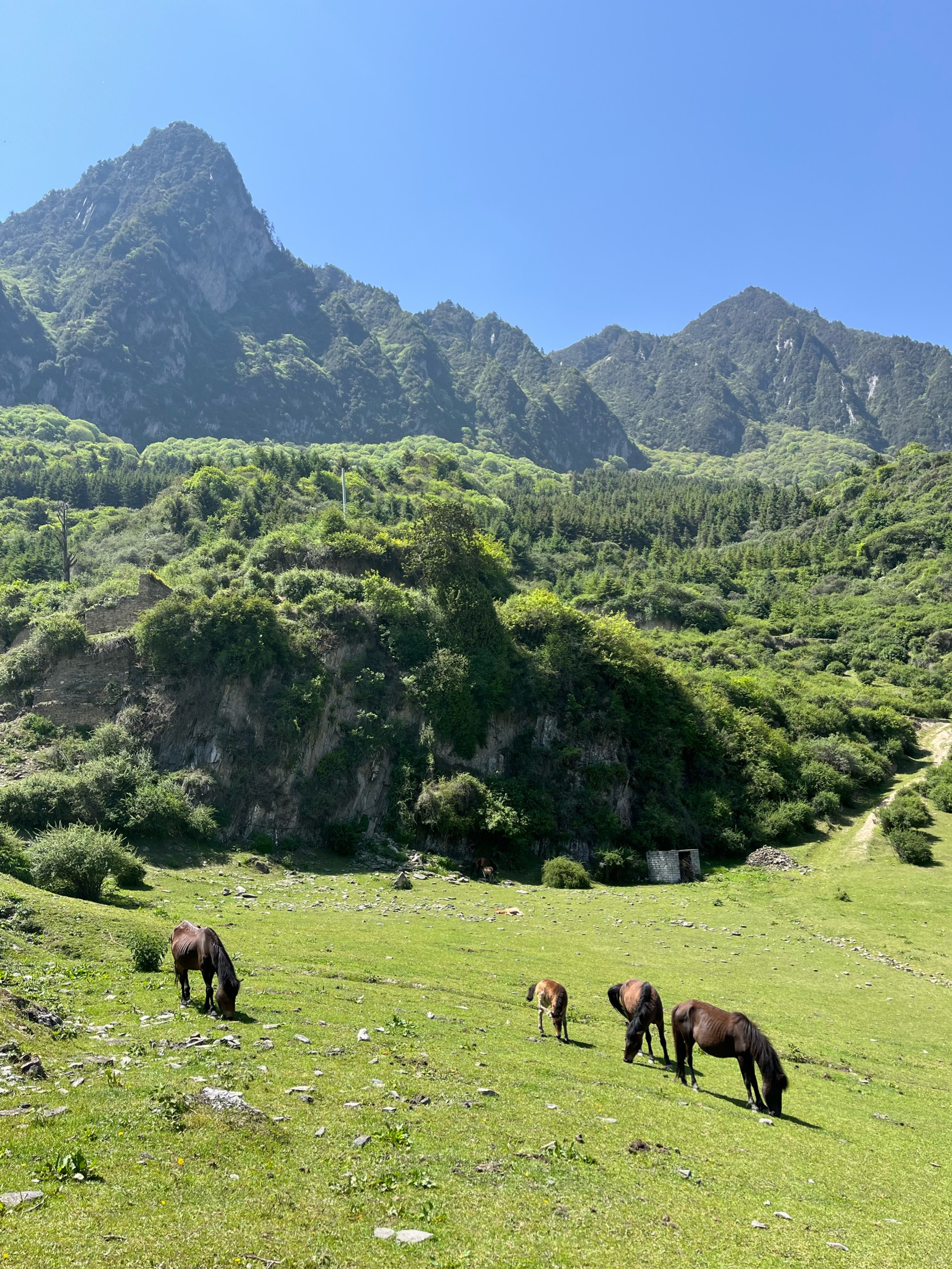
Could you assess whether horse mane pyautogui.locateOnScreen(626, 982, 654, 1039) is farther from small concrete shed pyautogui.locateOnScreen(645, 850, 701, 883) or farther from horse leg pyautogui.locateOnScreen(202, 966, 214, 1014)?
small concrete shed pyautogui.locateOnScreen(645, 850, 701, 883)

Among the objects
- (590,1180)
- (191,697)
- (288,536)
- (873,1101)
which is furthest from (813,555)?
(590,1180)

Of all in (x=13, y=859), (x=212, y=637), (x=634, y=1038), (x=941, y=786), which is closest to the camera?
(x=634, y=1038)

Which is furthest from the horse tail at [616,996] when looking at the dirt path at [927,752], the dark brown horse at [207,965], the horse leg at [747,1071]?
the dirt path at [927,752]

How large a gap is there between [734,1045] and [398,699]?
3333cm

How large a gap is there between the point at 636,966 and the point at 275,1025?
40.8 feet

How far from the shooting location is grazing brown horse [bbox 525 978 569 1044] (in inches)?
505

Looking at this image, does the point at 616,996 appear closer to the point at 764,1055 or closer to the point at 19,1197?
the point at 764,1055

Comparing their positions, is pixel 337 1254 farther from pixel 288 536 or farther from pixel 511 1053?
pixel 288 536

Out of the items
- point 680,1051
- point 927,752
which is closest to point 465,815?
point 680,1051

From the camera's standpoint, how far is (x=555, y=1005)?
12.9m

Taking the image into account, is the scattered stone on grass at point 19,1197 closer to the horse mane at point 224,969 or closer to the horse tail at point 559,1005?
the horse mane at point 224,969

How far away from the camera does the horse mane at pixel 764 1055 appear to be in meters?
10.8

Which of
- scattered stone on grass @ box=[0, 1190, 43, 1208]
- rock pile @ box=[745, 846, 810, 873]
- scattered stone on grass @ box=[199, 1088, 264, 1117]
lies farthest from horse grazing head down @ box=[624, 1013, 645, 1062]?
rock pile @ box=[745, 846, 810, 873]

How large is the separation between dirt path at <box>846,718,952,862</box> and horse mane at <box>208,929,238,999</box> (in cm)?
3619
